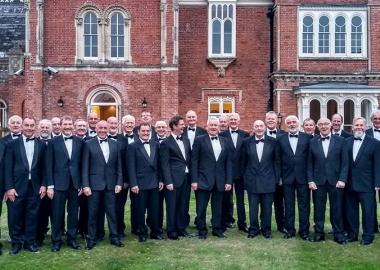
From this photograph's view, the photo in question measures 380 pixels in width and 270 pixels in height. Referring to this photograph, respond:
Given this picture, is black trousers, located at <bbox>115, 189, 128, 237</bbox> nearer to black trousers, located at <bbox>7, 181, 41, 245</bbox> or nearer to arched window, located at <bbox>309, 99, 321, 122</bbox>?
black trousers, located at <bbox>7, 181, 41, 245</bbox>

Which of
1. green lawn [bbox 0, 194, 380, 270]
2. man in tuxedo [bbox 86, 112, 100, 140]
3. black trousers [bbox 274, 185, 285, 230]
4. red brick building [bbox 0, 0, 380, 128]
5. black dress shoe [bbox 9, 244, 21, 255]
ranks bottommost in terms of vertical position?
green lawn [bbox 0, 194, 380, 270]

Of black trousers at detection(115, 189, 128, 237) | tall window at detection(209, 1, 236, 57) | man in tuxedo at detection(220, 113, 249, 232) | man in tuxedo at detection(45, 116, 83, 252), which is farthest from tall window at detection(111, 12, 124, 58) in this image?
man in tuxedo at detection(45, 116, 83, 252)

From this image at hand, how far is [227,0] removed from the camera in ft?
77.5

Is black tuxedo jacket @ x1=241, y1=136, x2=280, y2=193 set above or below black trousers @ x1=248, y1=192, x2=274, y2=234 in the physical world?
above

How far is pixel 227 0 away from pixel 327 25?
165 inches

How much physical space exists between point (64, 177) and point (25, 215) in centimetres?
89

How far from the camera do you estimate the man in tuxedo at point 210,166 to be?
1023 cm

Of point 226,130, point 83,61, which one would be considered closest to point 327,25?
point 83,61

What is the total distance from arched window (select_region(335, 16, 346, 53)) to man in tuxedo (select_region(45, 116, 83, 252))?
53.0ft

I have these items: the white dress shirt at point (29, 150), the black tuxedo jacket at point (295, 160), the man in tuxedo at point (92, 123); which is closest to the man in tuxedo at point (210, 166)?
the black tuxedo jacket at point (295, 160)

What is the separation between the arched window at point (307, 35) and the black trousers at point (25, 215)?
52.8ft

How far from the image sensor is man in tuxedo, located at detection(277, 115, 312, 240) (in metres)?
10.1

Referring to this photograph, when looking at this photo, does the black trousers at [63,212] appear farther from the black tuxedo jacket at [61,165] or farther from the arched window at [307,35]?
the arched window at [307,35]

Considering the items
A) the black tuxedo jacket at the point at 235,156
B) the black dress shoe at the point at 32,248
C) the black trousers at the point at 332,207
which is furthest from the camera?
the black tuxedo jacket at the point at 235,156
